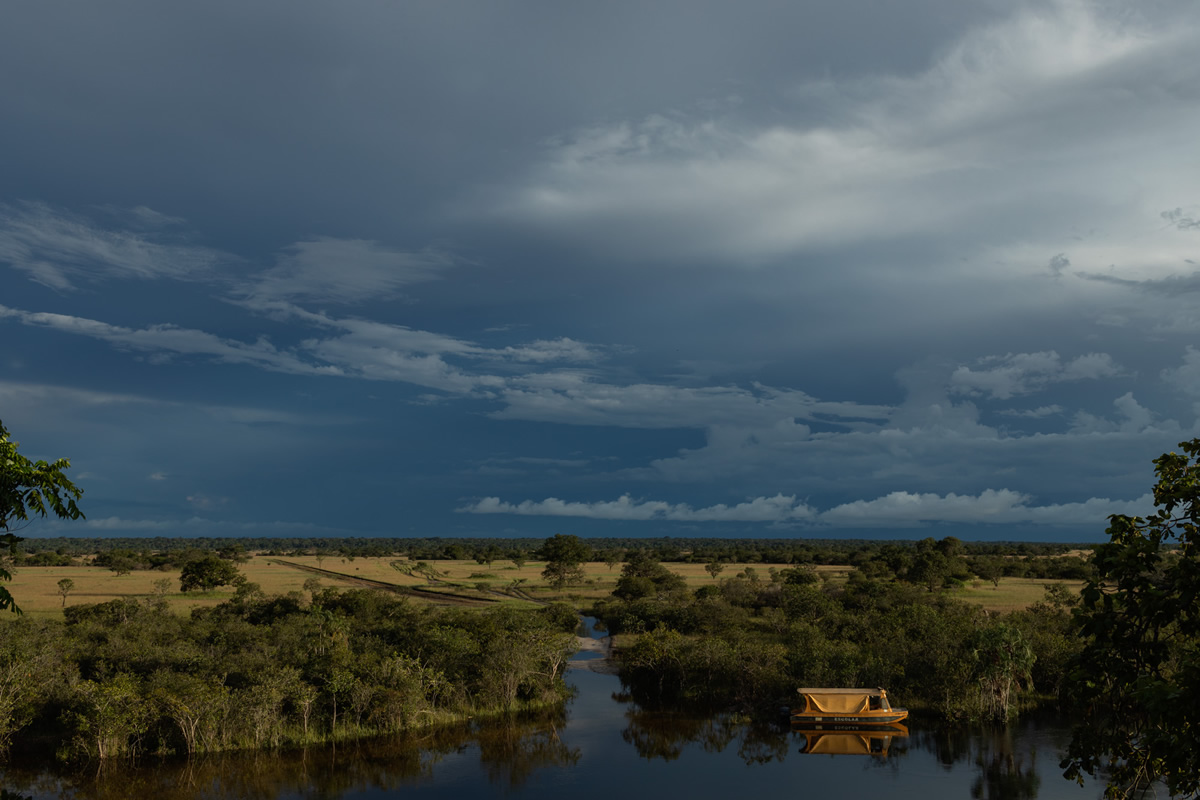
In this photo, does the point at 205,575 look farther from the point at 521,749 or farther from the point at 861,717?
the point at 861,717

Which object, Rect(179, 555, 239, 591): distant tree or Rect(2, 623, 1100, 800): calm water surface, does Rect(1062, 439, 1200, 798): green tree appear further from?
Rect(179, 555, 239, 591): distant tree

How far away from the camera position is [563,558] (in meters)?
134

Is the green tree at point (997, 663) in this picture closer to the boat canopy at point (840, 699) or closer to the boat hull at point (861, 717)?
the boat hull at point (861, 717)

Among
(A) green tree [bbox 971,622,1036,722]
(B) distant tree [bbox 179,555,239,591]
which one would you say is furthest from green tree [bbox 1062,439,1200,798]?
(B) distant tree [bbox 179,555,239,591]

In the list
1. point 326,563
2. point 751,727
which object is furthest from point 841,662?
point 326,563

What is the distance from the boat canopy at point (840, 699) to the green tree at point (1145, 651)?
140 ft

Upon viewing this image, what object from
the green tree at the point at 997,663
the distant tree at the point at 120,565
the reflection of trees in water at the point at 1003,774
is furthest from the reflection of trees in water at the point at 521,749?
the distant tree at the point at 120,565

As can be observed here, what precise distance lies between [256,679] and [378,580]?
323ft

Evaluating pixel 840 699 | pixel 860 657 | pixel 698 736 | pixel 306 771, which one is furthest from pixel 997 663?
pixel 306 771

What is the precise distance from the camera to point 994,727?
50938 mm

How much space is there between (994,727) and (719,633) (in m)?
25.0

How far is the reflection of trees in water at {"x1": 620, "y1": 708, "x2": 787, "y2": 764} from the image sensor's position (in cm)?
4781

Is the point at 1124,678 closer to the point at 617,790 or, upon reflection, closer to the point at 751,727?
the point at 617,790

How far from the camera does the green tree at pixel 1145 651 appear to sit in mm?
9398
